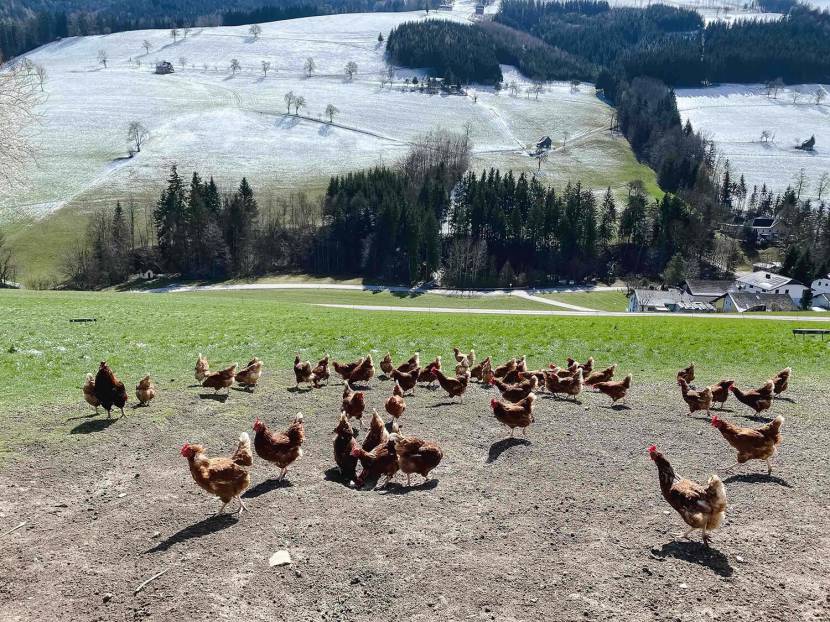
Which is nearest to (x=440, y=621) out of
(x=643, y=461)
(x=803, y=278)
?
(x=643, y=461)

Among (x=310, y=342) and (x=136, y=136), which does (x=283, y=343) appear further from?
(x=136, y=136)

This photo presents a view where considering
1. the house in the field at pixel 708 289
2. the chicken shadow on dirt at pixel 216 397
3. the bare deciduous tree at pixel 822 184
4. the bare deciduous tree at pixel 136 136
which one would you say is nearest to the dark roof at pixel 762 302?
the house in the field at pixel 708 289

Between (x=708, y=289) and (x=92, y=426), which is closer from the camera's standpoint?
(x=92, y=426)

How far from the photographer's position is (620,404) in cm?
2034

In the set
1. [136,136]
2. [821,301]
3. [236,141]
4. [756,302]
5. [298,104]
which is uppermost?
[298,104]

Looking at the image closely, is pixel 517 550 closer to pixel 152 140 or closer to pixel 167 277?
pixel 167 277

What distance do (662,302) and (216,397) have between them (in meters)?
87.4

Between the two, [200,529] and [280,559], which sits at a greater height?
[280,559]

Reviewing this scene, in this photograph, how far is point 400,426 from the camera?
57.1 feet

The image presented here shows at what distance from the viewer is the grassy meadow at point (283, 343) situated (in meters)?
20.1

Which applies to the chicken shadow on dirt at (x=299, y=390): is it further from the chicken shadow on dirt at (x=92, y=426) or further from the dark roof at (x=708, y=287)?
the dark roof at (x=708, y=287)

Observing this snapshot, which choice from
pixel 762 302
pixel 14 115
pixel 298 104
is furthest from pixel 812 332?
pixel 298 104

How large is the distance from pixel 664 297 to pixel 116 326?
280 feet

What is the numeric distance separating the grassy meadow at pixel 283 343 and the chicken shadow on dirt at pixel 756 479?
10.2 meters
